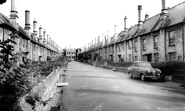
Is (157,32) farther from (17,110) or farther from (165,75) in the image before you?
(17,110)

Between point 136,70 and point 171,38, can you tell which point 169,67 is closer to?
point 136,70

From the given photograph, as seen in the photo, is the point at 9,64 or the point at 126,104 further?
the point at 126,104

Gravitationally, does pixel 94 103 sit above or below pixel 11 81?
below

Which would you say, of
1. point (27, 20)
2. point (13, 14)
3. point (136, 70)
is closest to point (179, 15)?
point (136, 70)

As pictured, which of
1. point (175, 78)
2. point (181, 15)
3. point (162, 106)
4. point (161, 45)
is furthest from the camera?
point (161, 45)

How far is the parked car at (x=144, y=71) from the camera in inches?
642

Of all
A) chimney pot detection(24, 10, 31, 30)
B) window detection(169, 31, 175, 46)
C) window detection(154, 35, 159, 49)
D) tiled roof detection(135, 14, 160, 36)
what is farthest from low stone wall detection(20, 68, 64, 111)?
chimney pot detection(24, 10, 31, 30)

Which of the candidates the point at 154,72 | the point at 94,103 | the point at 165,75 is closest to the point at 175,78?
the point at 165,75

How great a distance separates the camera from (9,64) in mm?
3174

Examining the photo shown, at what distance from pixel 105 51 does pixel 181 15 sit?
3628 cm

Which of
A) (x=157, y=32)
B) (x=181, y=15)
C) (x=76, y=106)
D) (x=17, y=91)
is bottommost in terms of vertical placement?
(x=76, y=106)

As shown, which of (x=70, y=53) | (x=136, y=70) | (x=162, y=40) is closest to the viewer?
(x=136, y=70)

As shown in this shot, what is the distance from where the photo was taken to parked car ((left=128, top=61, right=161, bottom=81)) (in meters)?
16.3

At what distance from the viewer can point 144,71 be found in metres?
16.7
